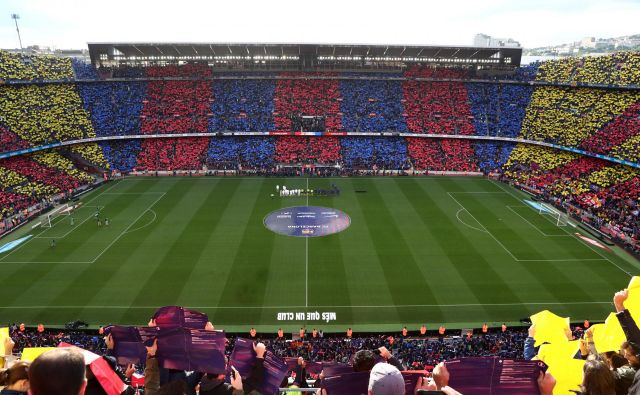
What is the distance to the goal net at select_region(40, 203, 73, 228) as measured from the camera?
139 feet

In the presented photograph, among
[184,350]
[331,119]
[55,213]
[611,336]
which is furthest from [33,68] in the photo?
[611,336]

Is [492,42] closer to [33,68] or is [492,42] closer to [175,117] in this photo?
[175,117]

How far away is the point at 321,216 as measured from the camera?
1761 inches

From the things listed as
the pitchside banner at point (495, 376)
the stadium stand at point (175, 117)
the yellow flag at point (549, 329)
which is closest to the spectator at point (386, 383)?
the pitchside banner at point (495, 376)

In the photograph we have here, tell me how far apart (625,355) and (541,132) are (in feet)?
204

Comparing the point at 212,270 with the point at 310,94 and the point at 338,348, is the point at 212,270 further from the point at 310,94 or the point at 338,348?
the point at 310,94

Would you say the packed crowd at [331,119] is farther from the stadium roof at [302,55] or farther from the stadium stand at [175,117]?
the stadium roof at [302,55]

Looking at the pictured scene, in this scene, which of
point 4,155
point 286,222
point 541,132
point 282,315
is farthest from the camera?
point 541,132

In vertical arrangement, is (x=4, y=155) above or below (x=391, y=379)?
below

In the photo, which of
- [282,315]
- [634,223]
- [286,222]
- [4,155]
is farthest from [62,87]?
[634,223]

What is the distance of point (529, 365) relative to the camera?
5.40 meters

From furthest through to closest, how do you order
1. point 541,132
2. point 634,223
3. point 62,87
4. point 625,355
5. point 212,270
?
point 62,87 → point 541,132 → point 634,223 → point 212,270 → point 625,355

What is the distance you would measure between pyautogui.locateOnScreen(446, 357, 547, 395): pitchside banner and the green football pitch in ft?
70.5

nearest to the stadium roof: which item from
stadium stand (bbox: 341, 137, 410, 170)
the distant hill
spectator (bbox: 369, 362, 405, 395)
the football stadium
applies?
the football stadium
